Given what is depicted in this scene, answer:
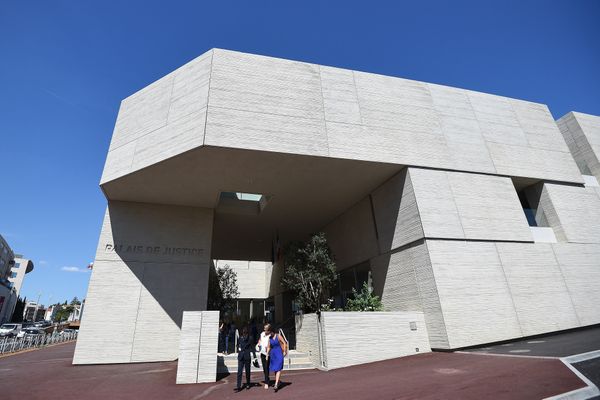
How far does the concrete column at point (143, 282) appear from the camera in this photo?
41.9ft

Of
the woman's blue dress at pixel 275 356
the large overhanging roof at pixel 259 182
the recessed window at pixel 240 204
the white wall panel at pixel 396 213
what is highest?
the recessed window at pixel 240 204

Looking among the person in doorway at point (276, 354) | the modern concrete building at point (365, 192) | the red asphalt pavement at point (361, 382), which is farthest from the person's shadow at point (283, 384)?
the modern concrete building at point (365, 192)

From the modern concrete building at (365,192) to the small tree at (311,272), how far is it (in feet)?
8.58

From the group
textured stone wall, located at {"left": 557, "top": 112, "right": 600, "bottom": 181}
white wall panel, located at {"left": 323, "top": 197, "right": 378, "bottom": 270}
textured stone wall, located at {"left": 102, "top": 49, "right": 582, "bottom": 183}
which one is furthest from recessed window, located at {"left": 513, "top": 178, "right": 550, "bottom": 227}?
white wall panel, located at {"left": 323, "top": 197, "right": 378, "bottom": 270}

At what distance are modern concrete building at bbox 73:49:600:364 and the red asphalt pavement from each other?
8.94 feet

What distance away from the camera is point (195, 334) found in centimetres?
877

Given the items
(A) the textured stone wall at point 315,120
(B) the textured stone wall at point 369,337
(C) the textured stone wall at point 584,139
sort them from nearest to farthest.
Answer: (B) the textured stone wall at point 369,337
(A) the textured stone wall at point 315,120
(C) the textured stone wall at point 584,139

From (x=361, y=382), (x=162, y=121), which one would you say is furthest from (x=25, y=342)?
(x=361, y=382)

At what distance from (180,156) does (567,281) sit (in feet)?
53.4

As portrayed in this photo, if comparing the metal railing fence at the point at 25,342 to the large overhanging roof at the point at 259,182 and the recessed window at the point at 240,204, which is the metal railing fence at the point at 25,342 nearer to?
the large overhanging roof at the point at 259,182

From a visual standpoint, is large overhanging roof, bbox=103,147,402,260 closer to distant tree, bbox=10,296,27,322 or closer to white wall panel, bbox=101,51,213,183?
white wall panel, bbox=101,51,213,183

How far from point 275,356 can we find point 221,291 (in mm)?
11977

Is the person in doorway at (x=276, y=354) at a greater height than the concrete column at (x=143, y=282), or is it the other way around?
the concrete column at (x=143, y=282)

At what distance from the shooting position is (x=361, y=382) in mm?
7277
